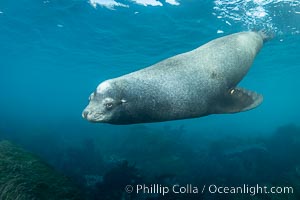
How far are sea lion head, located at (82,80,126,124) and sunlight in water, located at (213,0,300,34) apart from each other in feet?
38.2

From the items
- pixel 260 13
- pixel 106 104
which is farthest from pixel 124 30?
pixel 106 104

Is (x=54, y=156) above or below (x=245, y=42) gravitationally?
below

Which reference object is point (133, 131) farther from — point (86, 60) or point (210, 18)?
point (86, 60)

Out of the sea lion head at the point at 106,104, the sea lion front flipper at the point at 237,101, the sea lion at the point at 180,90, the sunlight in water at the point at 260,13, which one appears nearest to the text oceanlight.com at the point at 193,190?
the sea lion front flipper at the point at 237,101

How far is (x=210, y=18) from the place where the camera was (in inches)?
640

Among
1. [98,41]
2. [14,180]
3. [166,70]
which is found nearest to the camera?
[166,70]

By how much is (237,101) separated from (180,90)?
1.34 meters

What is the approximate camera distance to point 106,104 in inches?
139

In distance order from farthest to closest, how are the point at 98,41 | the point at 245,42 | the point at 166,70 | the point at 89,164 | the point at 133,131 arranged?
the point at 98,41, the point at 133,131, the point at 89,164, the point at 245,42, the point at 166,70

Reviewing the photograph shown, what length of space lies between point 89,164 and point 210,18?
35.8 ft

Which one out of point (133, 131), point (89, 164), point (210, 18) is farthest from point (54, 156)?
point (210, 18)

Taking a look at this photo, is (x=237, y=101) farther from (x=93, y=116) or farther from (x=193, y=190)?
(x=193, y=190)

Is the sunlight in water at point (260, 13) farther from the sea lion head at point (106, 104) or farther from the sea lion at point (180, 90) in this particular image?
the sea lion head at point (106, 104)

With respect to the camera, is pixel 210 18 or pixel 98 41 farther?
pixel 98 41
